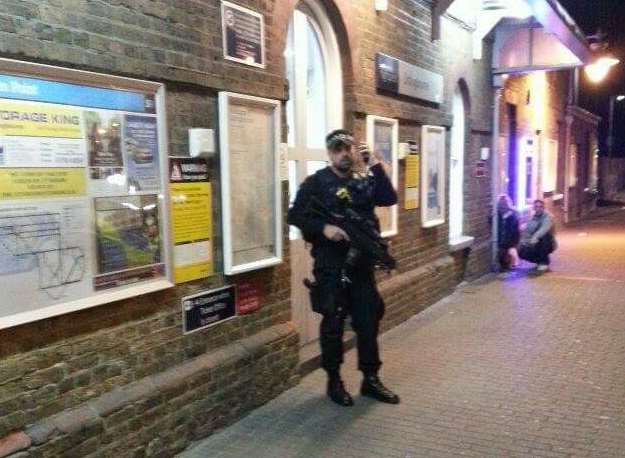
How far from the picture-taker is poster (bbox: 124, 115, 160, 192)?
12.2 feet

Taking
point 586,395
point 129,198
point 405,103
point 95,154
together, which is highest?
point 405,103

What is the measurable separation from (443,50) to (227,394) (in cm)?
596

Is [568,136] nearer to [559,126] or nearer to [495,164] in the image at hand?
[559,126]

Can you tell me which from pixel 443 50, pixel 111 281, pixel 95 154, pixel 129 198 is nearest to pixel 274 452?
pixel 111 281

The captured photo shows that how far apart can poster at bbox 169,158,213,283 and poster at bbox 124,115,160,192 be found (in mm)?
165

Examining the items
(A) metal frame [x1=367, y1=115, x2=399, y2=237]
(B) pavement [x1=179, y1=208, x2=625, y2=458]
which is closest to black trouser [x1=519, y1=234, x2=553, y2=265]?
(B) pavement [x1=179, y1=208, x2=625, y2=458]

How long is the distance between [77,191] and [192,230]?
0.98 meters

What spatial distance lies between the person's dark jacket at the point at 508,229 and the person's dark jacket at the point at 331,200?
6.77m

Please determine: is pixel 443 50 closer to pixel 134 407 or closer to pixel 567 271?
pixel 567 271

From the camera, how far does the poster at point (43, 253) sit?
308cm

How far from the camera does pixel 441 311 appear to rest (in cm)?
796

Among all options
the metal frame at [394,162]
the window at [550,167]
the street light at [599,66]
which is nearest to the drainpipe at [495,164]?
the street light at [599,66]

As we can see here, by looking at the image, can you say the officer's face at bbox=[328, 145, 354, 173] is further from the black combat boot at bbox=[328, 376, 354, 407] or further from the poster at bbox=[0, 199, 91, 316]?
the poster at bbox=[0, 199, 91, 316]

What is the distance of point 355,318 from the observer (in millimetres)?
4793
